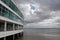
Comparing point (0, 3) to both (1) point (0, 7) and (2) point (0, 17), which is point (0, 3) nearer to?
(1) point (0, 7)

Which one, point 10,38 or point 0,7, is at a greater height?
point 0,7

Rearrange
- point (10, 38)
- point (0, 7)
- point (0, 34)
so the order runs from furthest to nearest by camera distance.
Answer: point (10, 38) → point (0, 7) → point (0, 34)

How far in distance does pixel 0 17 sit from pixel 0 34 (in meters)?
2.88

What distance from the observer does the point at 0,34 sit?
20.7 meters

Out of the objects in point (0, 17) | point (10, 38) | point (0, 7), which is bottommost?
point (10, 38)

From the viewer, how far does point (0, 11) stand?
70.0 feet

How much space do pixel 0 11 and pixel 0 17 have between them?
46.3 inches

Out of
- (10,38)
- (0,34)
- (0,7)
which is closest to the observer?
(0,34)

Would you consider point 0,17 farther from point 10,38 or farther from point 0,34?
point 10,38

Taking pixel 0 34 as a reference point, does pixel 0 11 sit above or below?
above

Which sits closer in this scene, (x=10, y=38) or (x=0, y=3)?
(x=0, y=3)

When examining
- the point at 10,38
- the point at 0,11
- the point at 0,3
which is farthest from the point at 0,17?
the point at 10,38

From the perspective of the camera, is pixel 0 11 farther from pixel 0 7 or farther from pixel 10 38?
pixel 10 38

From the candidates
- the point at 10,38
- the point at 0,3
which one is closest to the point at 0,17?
the point at 0,3
